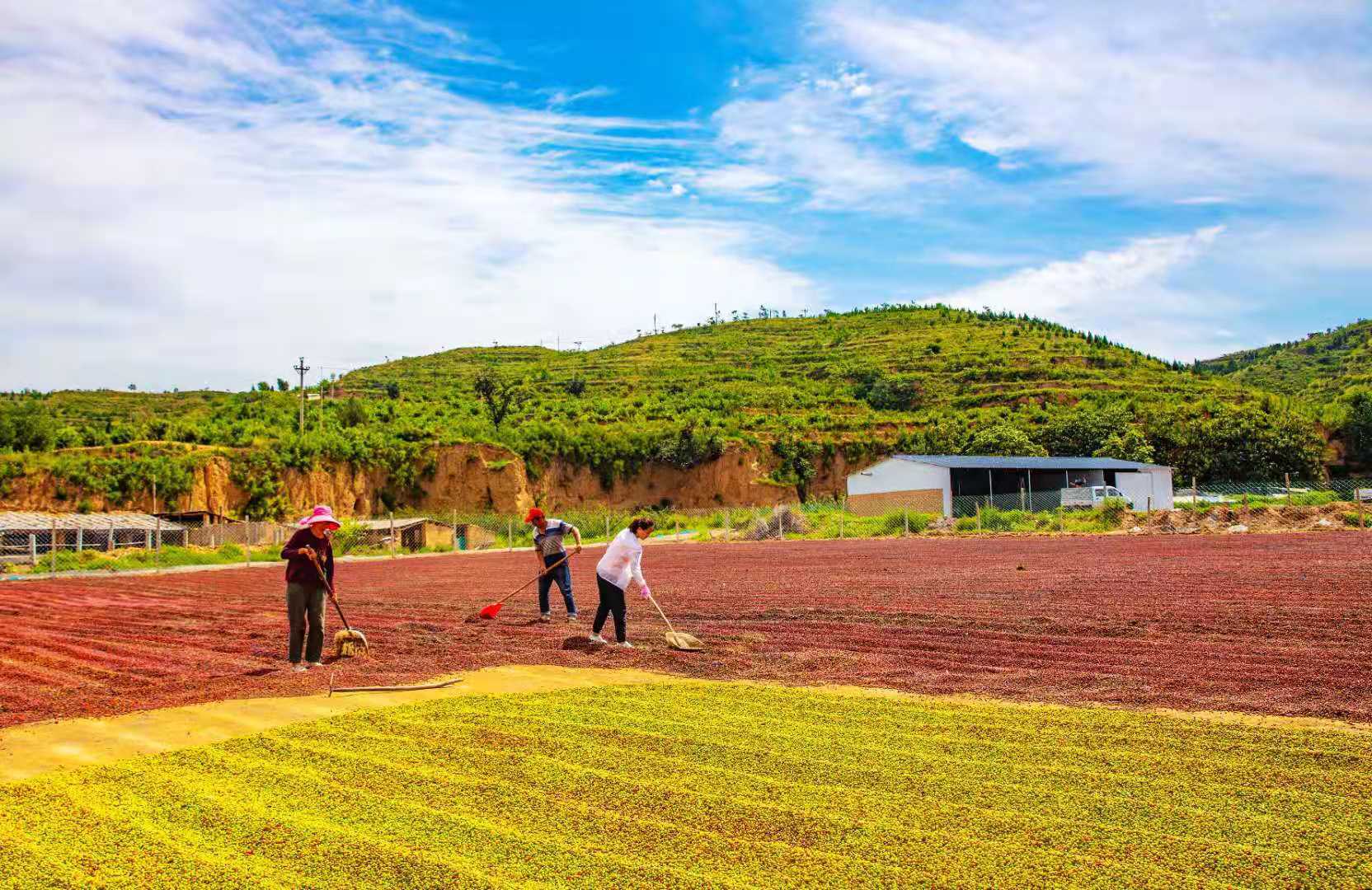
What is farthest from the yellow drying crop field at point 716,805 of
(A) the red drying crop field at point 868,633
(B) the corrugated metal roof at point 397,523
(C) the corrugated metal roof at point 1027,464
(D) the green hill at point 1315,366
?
(D) the green hill at point 1315,366

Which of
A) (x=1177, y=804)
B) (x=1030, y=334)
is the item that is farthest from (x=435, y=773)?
(x=1030, y=334)

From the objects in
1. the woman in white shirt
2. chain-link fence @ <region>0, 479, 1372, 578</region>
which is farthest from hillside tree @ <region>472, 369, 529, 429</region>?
the woman in white shirt

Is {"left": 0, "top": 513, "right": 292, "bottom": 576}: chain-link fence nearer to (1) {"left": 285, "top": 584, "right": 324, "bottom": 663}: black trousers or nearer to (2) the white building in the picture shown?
(1) {"left": 285, "top": 584, "right": 324, "bottom": 663}: black trousers

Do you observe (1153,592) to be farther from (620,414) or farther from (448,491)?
(620,414)

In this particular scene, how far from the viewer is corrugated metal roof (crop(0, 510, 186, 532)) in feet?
118

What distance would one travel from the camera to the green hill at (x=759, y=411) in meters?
57.1

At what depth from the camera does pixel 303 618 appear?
428 inches

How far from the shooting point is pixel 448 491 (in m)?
58.2

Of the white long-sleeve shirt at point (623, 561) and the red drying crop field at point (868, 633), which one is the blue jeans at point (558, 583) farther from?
the white long-sleeve shirt at point (623, 561)

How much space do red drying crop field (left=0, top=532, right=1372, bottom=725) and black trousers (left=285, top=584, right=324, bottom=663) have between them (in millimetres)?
455

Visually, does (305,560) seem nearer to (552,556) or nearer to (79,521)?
(552,556)

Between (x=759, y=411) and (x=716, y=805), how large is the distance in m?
70.8

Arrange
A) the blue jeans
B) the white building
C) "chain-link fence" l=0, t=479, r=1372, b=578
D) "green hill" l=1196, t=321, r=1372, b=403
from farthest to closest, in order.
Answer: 1. "green hill" l=1196, t=321, r=1372, b=403
2. the white building
3. "chain-link fence" l=0, t=479, r=1372, b=578
4. the blue jeans

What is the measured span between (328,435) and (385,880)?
53969 mm
